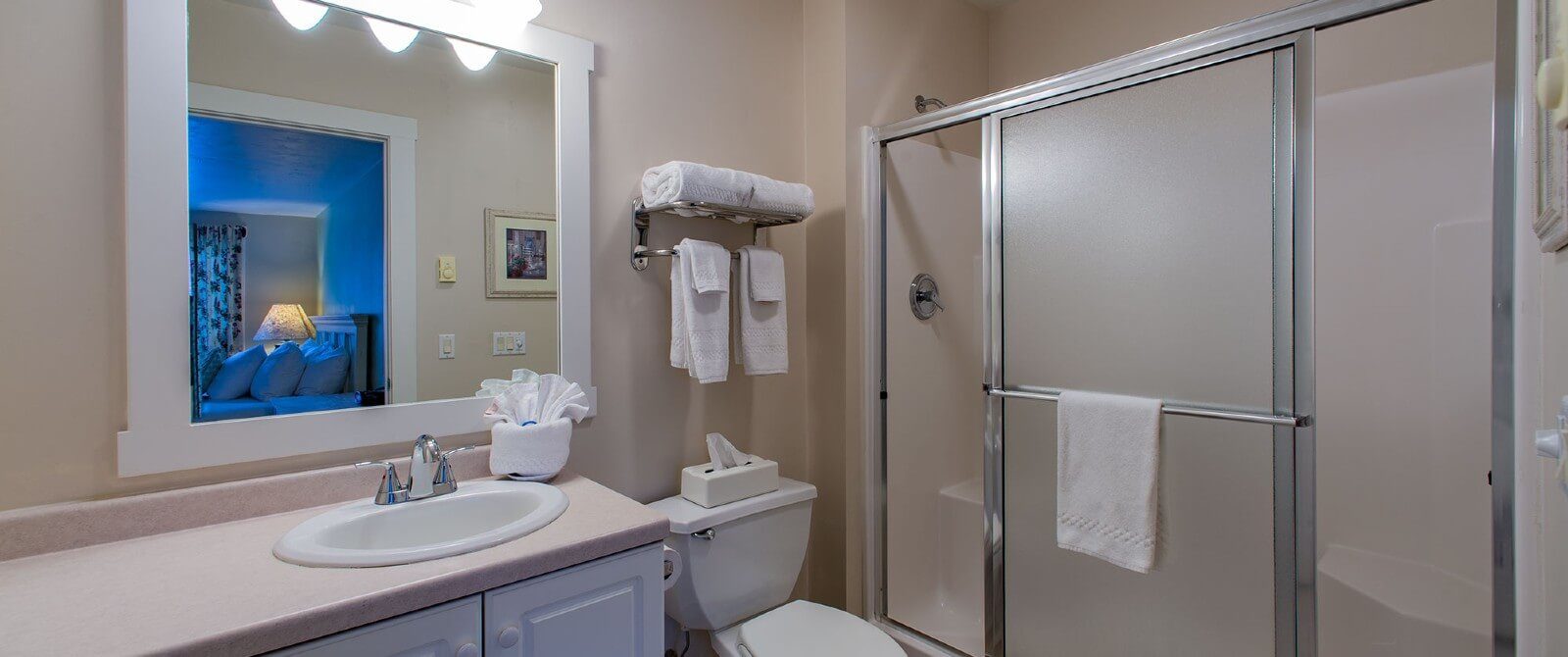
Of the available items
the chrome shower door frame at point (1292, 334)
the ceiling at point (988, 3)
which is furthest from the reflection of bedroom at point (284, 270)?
the ceiling at point (988, 3)

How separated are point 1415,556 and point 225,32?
3.11 metres

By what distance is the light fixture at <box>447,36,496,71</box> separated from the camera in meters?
1.53

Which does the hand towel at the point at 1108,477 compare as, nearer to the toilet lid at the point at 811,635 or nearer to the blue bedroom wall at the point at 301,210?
the toilet lid at the point at 811,635

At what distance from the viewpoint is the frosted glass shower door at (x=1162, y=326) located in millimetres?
1320

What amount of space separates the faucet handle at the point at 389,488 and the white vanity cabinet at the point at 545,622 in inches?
16.8

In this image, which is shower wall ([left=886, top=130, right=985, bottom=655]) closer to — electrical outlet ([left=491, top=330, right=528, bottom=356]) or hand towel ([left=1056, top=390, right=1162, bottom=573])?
hand towel ([left=1056, top=390, right=1162, bottom=573])

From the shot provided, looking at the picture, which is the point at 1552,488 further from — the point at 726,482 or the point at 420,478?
the point at 420,478

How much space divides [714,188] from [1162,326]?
1.11 metres

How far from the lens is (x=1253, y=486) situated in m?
1.36

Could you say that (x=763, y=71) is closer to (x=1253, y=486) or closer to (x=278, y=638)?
(x=1253, y=486)

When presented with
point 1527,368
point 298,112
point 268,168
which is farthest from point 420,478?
point 1527,368

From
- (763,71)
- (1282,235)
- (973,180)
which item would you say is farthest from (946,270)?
(1282,235)

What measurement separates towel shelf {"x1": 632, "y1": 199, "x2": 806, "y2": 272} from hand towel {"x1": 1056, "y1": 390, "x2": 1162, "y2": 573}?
940 mm

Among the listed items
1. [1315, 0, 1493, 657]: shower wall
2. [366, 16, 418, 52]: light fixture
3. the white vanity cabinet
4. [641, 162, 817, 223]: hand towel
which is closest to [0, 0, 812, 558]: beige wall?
[641, 162, 817, 223]: hand towel
